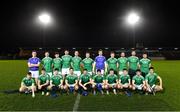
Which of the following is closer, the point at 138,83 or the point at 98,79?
the point at 138,83

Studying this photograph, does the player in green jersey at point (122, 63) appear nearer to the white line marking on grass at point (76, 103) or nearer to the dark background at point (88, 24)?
the white line marking on grass at point (76, 103)

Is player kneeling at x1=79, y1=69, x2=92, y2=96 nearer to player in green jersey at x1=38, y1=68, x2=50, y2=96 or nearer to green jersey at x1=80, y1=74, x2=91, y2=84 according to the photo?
green jersey at x1=80, y1=74, x2=91, y2=84

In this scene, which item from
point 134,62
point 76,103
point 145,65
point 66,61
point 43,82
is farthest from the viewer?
point 66,61

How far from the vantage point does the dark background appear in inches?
1895

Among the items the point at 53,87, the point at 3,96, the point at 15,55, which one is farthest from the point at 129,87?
the point at 15,55

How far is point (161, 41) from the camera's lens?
4931 cm

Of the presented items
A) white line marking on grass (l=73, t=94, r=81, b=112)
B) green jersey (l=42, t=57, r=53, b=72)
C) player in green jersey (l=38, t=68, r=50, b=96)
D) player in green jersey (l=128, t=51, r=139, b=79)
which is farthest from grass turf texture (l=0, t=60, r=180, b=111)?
player in green jersey (l=128, t=51, r=139, b=79)

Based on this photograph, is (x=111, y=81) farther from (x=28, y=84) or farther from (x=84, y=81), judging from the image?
(x=28, y=84)

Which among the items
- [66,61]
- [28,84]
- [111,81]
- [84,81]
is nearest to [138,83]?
[111,81]

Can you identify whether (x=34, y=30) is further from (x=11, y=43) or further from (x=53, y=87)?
(x=53, y=87)

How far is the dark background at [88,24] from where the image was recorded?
158 ft

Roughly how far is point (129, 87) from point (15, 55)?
3041 cm

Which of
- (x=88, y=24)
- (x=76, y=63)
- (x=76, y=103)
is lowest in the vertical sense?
(x=76, y=103)

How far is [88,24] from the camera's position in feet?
162
